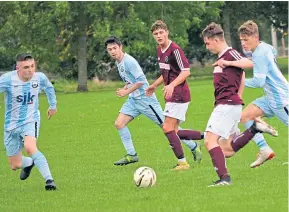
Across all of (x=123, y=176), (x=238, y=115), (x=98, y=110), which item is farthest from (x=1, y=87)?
(x=98, y=110)

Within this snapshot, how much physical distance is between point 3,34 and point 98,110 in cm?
2369

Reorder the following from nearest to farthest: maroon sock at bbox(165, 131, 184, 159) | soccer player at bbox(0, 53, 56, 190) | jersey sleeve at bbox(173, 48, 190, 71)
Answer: soccer player at bbox(0, 53, 56, 190), jersey sleeve at bbox(173, 48, 190, 71), maroon sock at bbox(165, 131, 184, 159)

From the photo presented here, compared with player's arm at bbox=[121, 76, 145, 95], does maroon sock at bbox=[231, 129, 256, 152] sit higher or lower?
lower

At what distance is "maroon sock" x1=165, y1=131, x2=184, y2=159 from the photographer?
1320 centimetres

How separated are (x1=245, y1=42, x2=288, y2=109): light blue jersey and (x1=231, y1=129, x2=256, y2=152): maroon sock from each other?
0.61 m

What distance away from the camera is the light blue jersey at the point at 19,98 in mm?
12055

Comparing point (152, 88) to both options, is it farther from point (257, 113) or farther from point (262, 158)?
point (262, 158)

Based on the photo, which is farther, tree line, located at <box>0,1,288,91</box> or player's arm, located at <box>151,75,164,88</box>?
tree line, located at <box>0,1,288,91</box>

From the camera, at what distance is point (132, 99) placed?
1448 centimetres

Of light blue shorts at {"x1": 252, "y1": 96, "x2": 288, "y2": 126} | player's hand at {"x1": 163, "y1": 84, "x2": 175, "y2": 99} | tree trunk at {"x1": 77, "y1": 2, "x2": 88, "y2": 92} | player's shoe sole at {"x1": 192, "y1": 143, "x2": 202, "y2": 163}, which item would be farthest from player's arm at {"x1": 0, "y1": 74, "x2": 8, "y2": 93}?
tree trunk at {"x1": 77, "y1": 2, "x2": 88, "y2": 92}

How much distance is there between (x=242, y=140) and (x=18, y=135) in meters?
3.02

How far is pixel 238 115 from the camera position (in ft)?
36.2

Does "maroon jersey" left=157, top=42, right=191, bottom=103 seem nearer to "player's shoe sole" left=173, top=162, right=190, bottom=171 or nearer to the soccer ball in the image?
"player's shoe sole" left=173, top=162, right=190, bottom=171

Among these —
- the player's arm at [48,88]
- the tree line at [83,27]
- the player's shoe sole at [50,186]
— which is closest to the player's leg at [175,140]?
the player's arm at [48,88]
